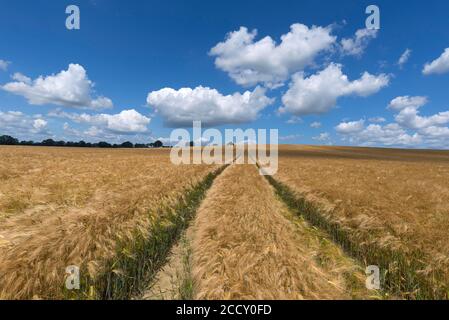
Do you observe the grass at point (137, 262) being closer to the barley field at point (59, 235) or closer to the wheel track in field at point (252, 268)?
the barley field at point (59, 235)

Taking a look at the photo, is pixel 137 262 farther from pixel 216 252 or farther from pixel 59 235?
pixel 216 252

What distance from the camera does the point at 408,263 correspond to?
208 inches

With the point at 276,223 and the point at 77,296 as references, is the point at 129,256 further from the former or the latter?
the point at 276,223

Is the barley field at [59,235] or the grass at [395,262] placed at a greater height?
the barley field at [59,235]

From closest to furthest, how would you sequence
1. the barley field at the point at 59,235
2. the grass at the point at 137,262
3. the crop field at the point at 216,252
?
1. the barley field at the point at 59,235
2. the crop field at the point at 216,252
3. the grass at the point at 137,262

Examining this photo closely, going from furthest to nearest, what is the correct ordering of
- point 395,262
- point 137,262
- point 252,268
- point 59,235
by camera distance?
point 137,262 < point 395,262 < point 59,235 < point 252,268

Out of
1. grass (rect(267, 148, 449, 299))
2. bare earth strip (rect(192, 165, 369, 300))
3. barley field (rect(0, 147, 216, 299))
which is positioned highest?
barley field (rect(0, 147, 216, 299))

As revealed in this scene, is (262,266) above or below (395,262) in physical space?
above

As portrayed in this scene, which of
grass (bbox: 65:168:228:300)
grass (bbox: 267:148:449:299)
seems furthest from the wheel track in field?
grass (bbox: 267:148:449:299)

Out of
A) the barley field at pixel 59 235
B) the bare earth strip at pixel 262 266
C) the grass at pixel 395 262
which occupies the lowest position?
the grass at pixel 395 262

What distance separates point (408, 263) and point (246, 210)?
168 inches

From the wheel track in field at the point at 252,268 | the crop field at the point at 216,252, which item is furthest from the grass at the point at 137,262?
the wheel track in field at the point at 252,268

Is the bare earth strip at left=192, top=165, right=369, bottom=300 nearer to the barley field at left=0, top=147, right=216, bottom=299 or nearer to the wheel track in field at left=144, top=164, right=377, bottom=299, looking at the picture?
the wheel track in field at left=144, top=164, right=377, bottom=299

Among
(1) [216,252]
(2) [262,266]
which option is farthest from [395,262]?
(1) [216,252]
